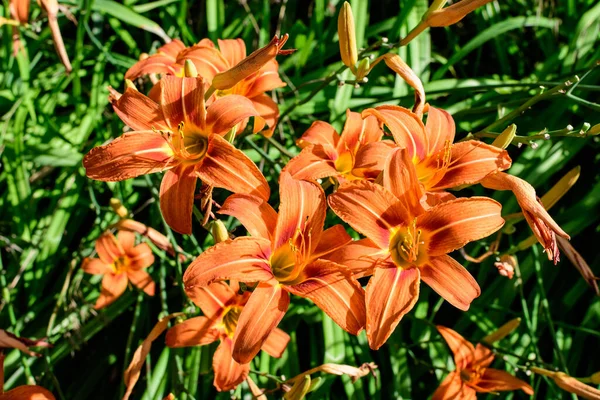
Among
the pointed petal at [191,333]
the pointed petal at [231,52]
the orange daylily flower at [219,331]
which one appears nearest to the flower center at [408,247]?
the orange daylily flower at [219,331]

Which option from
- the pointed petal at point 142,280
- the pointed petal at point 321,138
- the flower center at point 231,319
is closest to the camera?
the pointed petal at point 321,138

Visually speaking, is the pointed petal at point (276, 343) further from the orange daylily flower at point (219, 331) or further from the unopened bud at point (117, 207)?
the unopened bud at point (117, 207)

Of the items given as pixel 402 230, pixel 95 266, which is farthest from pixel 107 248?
pixel 402 230

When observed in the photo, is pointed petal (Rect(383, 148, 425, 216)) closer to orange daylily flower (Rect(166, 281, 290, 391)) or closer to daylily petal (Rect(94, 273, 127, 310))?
Answer: orange daylily flower (Rect(166, 281, 290, 391))

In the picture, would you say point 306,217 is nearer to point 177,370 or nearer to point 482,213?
point 482,213

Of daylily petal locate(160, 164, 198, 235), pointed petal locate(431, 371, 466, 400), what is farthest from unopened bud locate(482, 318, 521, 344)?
daylily petal locate(160, 164, 198, 235)

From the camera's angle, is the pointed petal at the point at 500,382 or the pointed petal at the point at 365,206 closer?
the pointed petal at the point at 365,206

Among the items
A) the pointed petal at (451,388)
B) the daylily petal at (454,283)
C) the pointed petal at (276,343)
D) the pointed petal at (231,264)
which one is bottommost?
the pointed petal at (451,388)
